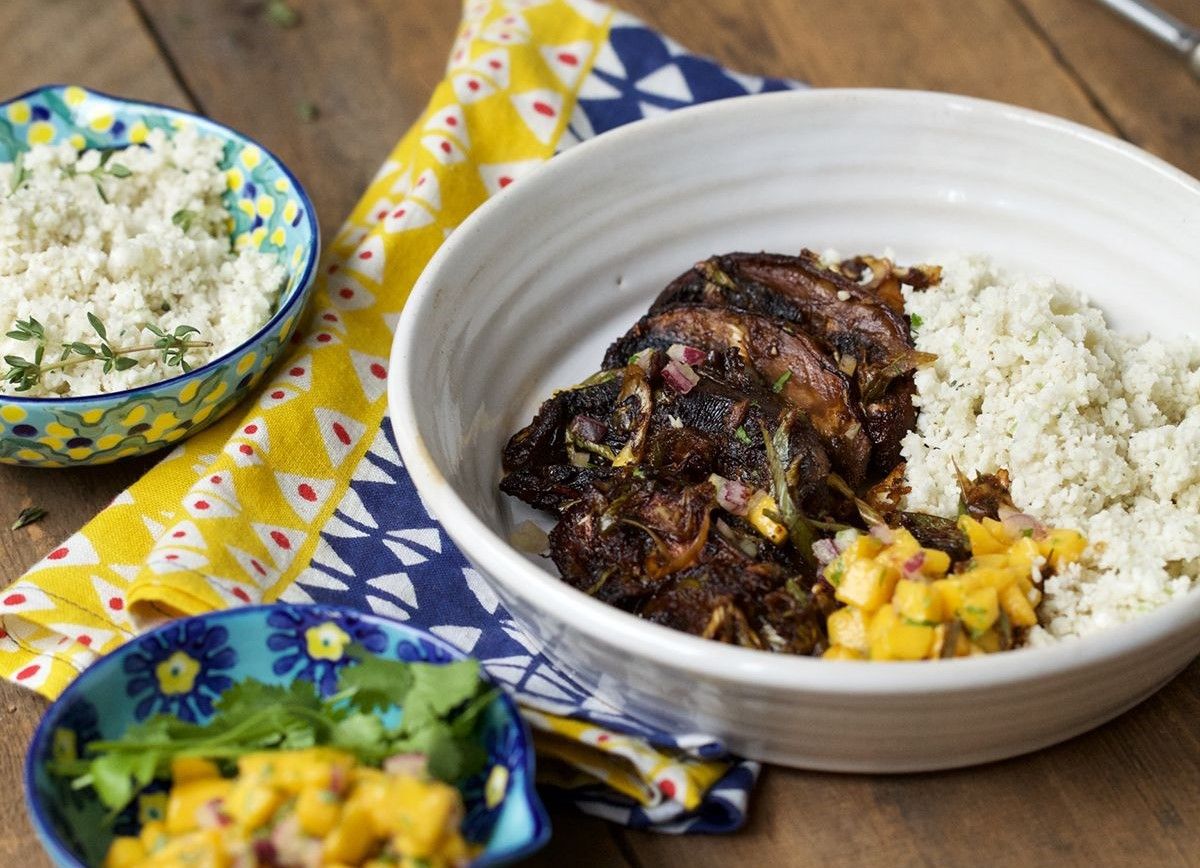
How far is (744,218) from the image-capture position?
147 inches

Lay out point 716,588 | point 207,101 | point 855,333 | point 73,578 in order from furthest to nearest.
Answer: point 207,101 → point 855,333 → point 73,578 → point 716,588

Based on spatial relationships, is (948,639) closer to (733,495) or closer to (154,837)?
(733,495)

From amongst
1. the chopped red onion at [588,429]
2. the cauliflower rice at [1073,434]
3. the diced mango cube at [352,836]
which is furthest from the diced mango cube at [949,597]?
the diced mango cube at [352,836]

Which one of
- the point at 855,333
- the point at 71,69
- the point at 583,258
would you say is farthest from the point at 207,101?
the point at 855,333

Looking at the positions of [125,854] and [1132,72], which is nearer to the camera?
[125,854]

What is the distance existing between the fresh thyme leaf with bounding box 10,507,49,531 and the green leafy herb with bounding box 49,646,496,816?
3.47ft

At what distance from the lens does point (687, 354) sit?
10.4 ft

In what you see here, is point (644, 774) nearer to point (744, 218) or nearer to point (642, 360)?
point (642, 360)

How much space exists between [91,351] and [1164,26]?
3732 mm

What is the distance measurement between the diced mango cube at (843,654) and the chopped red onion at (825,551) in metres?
0.26

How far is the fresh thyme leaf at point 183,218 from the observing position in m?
3.58

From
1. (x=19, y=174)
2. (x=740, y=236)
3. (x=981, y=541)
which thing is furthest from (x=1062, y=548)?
(x=19, y=174)

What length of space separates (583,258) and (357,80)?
5.05 feet

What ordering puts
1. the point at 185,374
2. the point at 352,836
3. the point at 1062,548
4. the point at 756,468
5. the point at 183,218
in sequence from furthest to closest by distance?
the point at 183,218 → the point at 185,374 → the point at 756,468 → the point at 1062,548 → the point at 352,836
